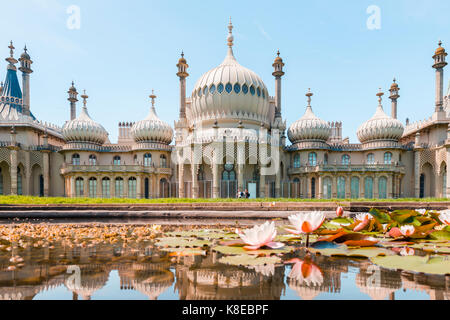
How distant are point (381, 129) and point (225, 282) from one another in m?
28.5

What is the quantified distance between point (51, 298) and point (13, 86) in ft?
140

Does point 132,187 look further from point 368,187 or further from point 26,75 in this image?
point 368,187

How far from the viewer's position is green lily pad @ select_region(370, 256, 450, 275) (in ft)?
5.19

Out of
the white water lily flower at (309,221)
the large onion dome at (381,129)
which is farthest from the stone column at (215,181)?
A: the white water lily flower at (309,221)

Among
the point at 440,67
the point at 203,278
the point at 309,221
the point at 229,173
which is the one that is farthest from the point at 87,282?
the point at 440,67

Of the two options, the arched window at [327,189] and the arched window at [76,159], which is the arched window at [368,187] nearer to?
the arched window at [327,189]

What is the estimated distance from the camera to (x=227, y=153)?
20500mm

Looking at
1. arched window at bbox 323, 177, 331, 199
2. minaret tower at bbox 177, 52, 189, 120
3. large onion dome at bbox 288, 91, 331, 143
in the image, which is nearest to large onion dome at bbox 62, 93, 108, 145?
minaret tower at bbox 177, 52, 189, 120

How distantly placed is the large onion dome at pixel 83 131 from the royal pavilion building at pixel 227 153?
0.10 meters

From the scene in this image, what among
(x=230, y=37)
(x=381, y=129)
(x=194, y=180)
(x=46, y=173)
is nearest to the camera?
(x=194, y=180)

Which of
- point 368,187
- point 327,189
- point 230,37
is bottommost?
point 327,189

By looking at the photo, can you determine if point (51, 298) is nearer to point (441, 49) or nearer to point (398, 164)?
point (398, 164)

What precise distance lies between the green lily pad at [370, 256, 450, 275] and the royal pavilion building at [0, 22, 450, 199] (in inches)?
715
